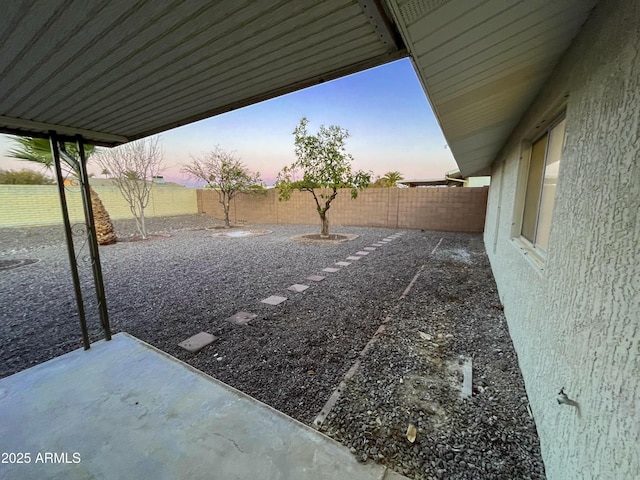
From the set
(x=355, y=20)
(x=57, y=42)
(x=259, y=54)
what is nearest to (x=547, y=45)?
(x=355, y=20)

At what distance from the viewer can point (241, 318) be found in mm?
2873

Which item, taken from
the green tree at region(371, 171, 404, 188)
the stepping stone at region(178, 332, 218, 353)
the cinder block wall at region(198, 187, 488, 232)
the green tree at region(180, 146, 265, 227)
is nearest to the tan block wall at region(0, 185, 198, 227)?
the green tree at region(180, 146, 265, 227)

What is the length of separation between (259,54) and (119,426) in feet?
6.96

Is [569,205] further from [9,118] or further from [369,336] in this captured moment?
[9,118]

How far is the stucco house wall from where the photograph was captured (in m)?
0.75

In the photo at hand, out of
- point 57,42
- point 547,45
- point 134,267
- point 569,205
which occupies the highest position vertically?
point 547,45

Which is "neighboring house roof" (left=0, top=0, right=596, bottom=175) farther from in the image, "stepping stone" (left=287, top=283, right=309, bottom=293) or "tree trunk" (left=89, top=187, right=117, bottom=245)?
"tree trunk" (left=89, top=187, right=117, bottom=245)

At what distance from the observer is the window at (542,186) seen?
1.91 m

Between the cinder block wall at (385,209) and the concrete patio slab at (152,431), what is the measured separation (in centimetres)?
973

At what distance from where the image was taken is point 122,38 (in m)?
1.07

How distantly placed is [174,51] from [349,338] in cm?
241

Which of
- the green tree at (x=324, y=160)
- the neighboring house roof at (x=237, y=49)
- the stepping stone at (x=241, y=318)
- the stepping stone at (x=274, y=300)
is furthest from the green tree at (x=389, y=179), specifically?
the neighboring house roof at (x=237, y=49)

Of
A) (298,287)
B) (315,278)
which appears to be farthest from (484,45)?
(315,278)

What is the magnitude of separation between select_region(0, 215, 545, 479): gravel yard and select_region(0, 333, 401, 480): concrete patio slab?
152 mm
